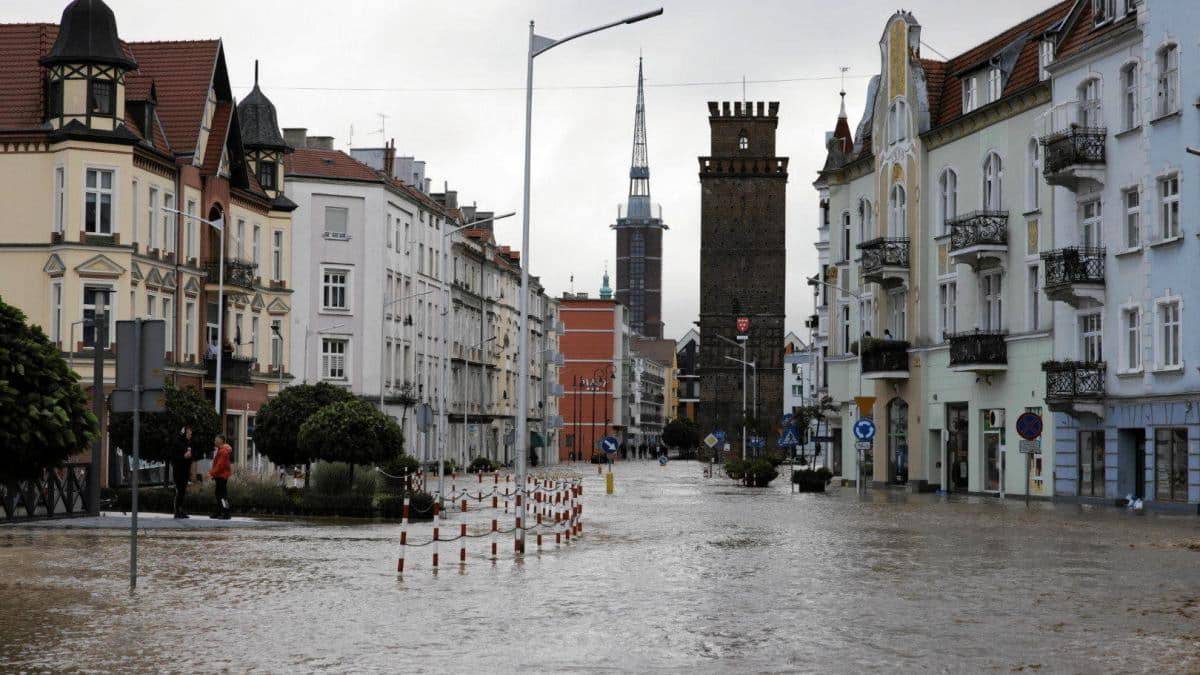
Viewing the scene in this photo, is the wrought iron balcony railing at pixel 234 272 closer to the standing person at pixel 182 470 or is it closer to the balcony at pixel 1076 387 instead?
the standing person at pixel 182 470

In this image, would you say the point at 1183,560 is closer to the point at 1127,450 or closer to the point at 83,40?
the point at 1127,450

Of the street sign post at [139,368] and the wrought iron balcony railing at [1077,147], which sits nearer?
the street sign post at [139,368]

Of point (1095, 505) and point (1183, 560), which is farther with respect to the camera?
point (1095, 505)

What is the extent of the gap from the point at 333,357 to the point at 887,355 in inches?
1360

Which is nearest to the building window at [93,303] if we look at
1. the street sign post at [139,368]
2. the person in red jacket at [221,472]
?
the person in red jacket at [221,472]

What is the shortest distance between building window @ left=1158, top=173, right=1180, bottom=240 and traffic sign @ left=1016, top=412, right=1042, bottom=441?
225 inches

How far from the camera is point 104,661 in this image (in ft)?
40.3

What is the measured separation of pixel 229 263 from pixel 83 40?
1098cm

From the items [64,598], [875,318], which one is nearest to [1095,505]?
[875,318]

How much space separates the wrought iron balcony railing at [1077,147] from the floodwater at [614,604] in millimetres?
17367

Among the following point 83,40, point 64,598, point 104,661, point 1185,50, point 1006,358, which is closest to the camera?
point 104,661

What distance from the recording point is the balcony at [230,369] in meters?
56.4

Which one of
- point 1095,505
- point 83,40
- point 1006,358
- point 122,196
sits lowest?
point 1095,505

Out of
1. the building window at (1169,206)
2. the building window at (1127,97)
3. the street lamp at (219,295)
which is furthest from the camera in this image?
the street lamp at (219,295)
